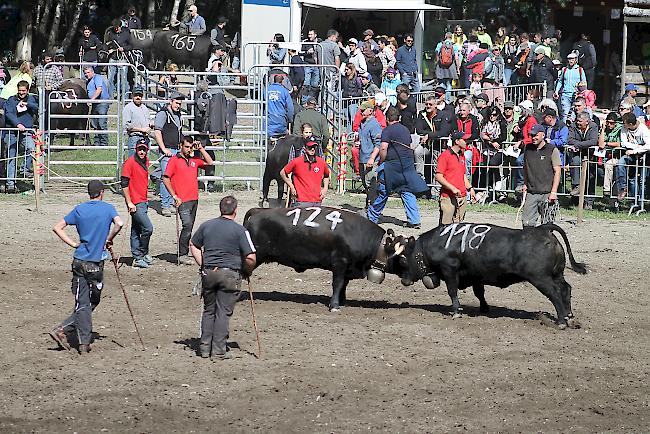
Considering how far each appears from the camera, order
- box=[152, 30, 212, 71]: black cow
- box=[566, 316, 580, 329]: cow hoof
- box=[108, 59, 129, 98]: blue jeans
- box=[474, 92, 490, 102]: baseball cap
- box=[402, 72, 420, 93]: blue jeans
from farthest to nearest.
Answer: box=[152, 30, 212, 71]: black cow, box=[402, 72, 420, 93]: blue jeans, box=[474, 92, 490, 102]: baseball cap, box=[108, 59, 129, 98]: blue jeans, box=[566, 316, 580, 329]: cow hoof

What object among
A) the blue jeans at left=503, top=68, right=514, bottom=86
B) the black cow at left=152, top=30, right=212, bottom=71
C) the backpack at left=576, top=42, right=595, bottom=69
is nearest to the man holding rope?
the blue jeans at left=503, top=68, right=514, bottom=86

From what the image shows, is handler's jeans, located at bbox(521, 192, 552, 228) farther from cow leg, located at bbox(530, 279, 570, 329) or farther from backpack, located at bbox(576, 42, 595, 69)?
backpack, located at bbox(576, 42, 595, 69)

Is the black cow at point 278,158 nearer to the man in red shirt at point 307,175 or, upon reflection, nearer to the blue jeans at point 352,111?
the man in red shirt at point 307,175

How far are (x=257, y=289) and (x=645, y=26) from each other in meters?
18.2

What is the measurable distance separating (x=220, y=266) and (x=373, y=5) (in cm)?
2076

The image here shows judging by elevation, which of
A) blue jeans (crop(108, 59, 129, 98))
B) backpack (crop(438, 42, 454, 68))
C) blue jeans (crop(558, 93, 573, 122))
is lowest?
blue jeans (crop(558, 93, 573, 122))

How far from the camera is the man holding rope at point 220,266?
39.0 feet

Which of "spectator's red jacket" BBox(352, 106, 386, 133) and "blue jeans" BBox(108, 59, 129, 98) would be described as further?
"blue jeans" BBox(108, 59, 129, 98)

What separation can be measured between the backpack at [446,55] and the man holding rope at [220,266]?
704 inches

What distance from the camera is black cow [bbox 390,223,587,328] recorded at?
13.6 metres

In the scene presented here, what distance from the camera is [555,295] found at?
13625 millimetres

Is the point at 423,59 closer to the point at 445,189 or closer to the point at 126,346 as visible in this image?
the point at 445,189

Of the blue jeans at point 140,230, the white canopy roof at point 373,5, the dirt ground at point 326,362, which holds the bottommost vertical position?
the dirt ground at point 326,362


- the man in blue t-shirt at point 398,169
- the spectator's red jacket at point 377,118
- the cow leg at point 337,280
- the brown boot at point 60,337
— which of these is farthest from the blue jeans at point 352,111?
the brown boot at point 60,337
